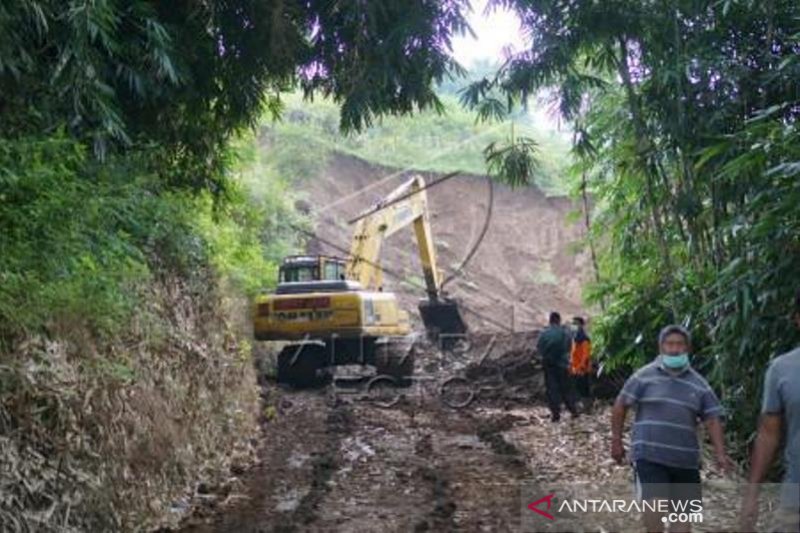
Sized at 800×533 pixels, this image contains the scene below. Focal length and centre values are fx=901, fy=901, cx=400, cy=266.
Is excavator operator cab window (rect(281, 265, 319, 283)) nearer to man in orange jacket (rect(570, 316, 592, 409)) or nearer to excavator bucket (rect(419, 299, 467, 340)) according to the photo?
excavator bucket (rect(419, 299, 467, 340))

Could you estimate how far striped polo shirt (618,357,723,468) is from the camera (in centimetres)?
452

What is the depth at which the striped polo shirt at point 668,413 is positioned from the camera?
452 cm

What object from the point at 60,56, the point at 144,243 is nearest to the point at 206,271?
the point at 144,243

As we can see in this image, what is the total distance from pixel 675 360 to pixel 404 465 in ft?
15.6

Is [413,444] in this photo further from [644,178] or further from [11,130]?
[11,130]

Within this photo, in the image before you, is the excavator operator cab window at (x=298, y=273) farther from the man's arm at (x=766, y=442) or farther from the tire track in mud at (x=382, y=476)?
the man's arm at (x=766, y=442)

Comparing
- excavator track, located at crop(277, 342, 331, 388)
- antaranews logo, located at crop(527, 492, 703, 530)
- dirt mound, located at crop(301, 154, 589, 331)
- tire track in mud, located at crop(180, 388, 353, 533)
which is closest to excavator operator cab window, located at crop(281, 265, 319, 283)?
excavator track, located at crop(277, 342, 331, 388)

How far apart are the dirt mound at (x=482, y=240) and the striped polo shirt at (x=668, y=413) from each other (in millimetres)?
27515

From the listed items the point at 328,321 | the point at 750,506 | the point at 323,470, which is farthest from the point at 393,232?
the point at 750,506

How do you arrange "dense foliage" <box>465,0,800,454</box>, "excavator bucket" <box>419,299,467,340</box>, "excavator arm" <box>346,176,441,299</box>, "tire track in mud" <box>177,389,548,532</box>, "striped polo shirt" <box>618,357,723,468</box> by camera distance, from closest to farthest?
"striped polo shirt" <box>618,357,723,468</box> → "dense foliage" <box>465,0,800,454</box> → "tire track in mud" <box>177,389,548,532</box> → "excavator arm" <box>346,176,441,299</box> → "excavator bucket" <box>419,299,467,340</box>

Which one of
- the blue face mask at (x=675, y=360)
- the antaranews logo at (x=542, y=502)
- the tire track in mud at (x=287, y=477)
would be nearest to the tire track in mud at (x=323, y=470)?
the tire track in mud at (x=287, y=477)

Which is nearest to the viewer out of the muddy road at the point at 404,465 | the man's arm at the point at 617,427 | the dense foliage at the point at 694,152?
the man's arm at the point at 617,427

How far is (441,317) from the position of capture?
2059 cm

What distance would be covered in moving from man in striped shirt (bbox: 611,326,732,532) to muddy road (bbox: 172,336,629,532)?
177 centimetres
